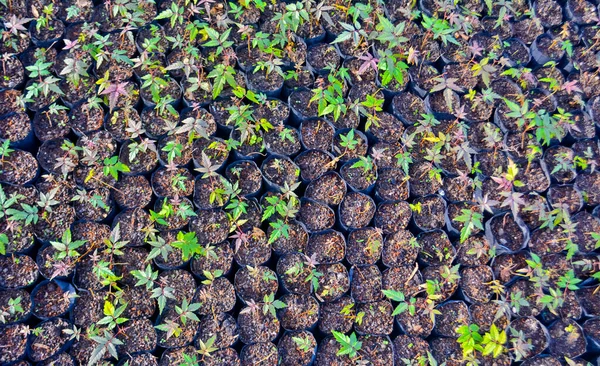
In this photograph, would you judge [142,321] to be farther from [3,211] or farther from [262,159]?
[262,159]

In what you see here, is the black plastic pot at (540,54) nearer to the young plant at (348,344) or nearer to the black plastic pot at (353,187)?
the black plastic pot at (353,187)

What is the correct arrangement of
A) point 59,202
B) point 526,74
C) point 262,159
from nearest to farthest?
point 59,202 → point 262,159 → point 526,74

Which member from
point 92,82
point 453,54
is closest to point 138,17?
point 92,82

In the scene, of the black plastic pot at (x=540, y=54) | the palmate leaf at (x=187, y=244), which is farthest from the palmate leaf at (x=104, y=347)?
the black plastic pot at (x=540, y=54)

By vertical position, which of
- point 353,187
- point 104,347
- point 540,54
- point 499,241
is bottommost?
point 104,347

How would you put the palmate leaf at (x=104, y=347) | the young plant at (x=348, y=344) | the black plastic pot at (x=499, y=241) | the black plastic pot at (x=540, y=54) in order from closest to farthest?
the palmate leaf at (x=104, y=347) < the young plant at (x=348, y=344) < the black plastic pot at (x=499, y=241) < the black plastic pot at (x=540, y=54)

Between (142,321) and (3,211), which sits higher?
(3,211)

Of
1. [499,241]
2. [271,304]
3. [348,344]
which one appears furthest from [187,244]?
[499,241]

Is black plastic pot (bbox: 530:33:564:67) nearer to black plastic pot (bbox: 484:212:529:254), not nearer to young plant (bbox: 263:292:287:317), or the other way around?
black plastic pot (bbox: 484:212:529:254)

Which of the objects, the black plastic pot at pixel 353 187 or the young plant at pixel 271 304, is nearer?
the young plant at pixel 271 304

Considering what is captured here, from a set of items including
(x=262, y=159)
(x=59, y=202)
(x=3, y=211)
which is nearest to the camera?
(x=3, y=211)

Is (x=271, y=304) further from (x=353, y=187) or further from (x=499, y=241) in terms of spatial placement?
(x=499, y=241)
